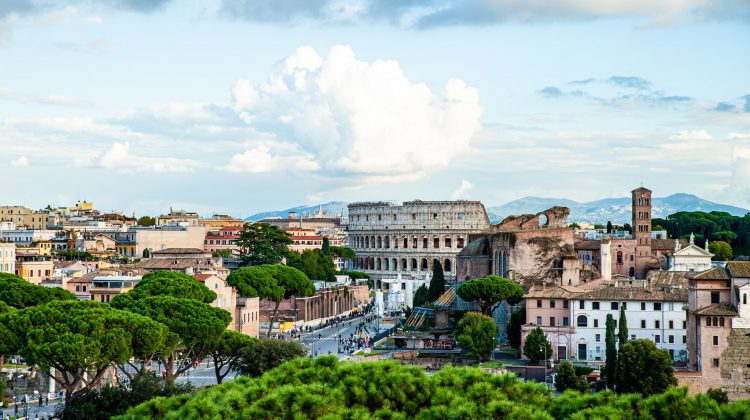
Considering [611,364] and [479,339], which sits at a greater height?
[479,339]

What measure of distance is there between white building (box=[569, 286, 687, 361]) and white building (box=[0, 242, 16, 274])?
139 ft

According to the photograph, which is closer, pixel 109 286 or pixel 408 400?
pixel 408 400

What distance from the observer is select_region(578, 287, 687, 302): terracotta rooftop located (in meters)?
59.3

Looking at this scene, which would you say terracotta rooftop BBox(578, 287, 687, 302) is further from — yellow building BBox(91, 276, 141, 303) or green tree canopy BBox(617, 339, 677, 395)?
yellow building BBox(91, 276, 141, 303)

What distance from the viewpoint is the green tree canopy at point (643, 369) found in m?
48.2

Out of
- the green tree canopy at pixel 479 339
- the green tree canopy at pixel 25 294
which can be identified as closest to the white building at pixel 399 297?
the green tree canopy at pixel 479 339

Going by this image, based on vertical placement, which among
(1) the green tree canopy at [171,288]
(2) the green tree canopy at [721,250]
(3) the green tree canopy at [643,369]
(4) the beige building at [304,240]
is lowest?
(3) the green tree canopy at [643,369]

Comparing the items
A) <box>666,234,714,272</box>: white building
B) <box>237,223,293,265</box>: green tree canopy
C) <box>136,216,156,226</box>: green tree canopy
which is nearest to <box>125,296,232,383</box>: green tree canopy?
<box>666,234,714,272</box>: white building

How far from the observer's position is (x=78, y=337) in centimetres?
4091

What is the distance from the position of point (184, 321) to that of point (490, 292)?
2505cm

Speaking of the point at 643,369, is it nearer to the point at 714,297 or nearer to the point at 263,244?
the point at 714,297

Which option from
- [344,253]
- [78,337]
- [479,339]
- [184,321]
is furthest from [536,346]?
[344,253]

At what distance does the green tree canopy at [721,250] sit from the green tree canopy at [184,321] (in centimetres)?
6088

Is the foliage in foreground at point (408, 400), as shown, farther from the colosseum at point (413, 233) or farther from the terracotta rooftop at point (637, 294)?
the colosseum at point (413, 233)
